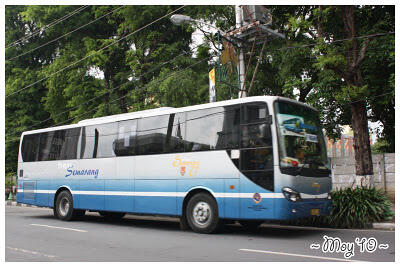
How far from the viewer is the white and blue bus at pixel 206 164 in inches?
391

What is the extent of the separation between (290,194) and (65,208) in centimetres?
866

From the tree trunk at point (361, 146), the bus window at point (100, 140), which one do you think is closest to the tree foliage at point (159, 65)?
the tree trunk at point (361, 146)

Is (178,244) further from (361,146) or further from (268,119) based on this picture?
(361,146)

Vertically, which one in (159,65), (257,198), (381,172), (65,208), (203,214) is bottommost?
(65,208)

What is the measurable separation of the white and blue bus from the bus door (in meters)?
0.02

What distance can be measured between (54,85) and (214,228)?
1833 centimetres

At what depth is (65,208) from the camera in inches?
591

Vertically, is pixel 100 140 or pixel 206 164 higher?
pixel 100 140

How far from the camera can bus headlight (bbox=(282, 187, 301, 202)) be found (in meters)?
9.67

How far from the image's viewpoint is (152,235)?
35.3 feet

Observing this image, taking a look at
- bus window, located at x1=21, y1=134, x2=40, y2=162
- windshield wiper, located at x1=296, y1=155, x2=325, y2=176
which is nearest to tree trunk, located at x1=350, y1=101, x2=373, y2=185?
windshield wiper, located at x1=296, y1=155, x2=325, y2=176

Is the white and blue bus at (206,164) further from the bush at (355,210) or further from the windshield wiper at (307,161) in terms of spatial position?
the bush at (355,210)

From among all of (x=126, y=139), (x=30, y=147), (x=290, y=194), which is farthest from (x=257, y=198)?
(x=30, y=147)

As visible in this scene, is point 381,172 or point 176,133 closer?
point 176,133
